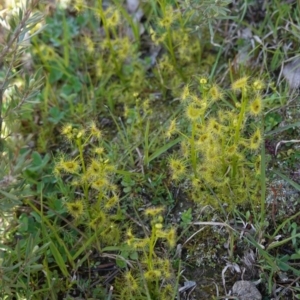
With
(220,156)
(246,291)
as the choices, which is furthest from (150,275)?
(220,156)

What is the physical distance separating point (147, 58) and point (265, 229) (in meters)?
1.05

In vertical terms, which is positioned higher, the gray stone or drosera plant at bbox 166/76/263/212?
drosera plant at bbox 166/76/263/212

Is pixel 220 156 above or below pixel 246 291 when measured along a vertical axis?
above

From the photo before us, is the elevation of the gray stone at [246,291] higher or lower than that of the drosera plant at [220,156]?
lower

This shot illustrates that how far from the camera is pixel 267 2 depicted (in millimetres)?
2504

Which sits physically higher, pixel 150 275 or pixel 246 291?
pixel 150 275

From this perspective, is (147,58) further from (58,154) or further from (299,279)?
(299,279)

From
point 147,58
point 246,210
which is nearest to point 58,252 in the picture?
point 246,210

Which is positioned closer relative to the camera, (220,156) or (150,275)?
(150,275)

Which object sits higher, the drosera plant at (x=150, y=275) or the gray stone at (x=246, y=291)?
the drosera plant at (x=150, y=275)

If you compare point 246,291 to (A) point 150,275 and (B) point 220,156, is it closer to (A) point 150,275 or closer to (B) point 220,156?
(A) point 150,275

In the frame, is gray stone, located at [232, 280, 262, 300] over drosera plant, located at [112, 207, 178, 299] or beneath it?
beneath

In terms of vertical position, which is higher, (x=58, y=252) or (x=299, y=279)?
(x=58, y=252)

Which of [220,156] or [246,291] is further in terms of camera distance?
[220,156]
